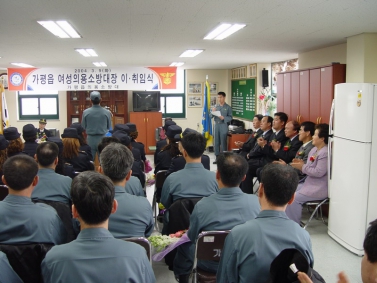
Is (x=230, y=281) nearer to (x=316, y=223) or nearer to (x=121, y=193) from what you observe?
(x=121, y=193)

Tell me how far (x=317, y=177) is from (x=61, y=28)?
358 centimetres

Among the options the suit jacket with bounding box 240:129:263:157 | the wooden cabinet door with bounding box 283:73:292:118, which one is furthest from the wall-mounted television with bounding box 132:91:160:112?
the wooden cabinet door with bounding box 283:73:292:118

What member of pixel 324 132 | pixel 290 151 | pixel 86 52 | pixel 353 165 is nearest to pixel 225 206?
pixel 353 165

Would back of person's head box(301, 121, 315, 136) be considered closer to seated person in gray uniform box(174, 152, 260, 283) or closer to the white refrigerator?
the white refrigerator

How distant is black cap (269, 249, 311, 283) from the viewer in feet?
4.27

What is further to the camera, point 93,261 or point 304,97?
point 304,97

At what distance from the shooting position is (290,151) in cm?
557

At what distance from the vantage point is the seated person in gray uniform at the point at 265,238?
5.49ft

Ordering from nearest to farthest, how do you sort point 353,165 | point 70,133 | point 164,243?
point 164,243
point 353,165
point 70,133

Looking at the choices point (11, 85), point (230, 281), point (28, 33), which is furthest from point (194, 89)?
point (230, 281)

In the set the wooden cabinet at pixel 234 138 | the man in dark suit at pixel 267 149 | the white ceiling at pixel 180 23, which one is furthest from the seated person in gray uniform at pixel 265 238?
the wooden cabinet at pixel 234 138

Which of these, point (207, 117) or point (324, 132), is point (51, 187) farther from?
point (207, 117)

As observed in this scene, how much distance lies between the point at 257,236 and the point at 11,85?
835 cm

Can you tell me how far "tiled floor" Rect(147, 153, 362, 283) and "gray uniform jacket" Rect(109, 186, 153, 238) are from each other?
132cm
